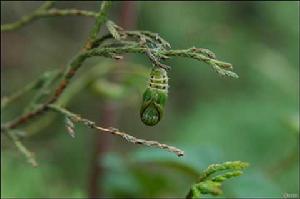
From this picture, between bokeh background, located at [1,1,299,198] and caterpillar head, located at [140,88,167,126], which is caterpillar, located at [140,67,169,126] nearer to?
caterpillar head, located at [140,88,167,126]

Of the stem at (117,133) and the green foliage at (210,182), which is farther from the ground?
the stem at (117,133)

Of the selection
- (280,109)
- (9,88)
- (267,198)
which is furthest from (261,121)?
(267,198)

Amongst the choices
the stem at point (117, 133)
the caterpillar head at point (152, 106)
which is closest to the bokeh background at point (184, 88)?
the stem at point (117, 133)

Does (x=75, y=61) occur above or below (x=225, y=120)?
above

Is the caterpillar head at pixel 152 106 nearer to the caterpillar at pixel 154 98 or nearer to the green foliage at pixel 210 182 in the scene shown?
the caterpillar at pixel 154 98

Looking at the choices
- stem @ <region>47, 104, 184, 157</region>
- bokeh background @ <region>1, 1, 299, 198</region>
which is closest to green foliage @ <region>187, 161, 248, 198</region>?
stem @ <region>47, 104, 184, 157</region>

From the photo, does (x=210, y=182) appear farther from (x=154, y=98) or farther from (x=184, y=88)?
(x=184, y=88)

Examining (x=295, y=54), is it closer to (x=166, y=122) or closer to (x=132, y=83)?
(x=166, y=122)
